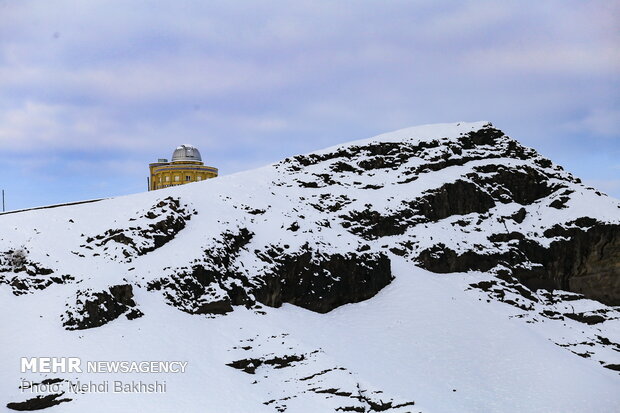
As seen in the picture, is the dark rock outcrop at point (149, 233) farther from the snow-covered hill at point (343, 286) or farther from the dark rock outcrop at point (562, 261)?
the dark rock outcrop at point (562, 261)

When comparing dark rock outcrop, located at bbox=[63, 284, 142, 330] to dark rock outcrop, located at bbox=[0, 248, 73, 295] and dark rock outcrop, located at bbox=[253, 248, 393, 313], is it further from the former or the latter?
dark rock outcrop, located at bbox=[253, 248, 393, 313]

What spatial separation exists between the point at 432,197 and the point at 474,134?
11901 millimetres

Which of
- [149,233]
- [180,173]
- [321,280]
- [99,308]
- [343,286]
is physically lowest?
[99,308]

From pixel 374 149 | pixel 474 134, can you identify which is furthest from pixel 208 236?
pixel 474 134

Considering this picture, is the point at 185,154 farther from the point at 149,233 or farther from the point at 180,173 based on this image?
the point at 149,233

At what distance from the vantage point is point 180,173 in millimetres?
110312

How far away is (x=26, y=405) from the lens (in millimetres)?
36781

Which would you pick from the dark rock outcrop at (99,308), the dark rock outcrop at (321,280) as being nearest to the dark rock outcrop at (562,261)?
the dark rock outcrop at (321,280)

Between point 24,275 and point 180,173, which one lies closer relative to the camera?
point 24,275

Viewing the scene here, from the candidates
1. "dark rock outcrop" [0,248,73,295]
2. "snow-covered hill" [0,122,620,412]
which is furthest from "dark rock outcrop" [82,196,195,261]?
"dark rock outcrop" [0,248,73,295]

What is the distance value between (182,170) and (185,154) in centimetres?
326

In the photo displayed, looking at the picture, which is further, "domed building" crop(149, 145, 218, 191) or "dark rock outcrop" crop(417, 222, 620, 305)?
"domed building" crop(149, 145, 218, 191)

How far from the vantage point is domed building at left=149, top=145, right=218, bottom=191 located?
110312 millimetres

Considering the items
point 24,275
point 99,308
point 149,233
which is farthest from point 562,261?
point 24,275
